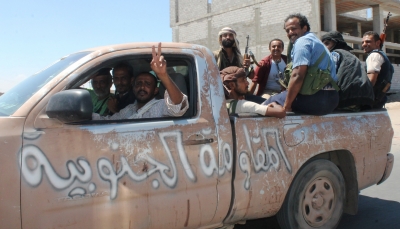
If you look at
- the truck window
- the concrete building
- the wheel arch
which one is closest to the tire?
the wheel arch

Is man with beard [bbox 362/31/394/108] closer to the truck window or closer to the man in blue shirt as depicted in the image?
the man in blue shirt

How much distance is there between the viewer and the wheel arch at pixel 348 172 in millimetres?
3963

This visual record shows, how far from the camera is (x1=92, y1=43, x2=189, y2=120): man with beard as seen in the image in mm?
2740

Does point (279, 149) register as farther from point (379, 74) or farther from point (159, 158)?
point (379, 74)

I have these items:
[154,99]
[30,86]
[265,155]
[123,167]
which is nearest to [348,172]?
[265,155]

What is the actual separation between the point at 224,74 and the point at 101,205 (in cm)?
166

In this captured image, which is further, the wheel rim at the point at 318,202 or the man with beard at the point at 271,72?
the man with beard at the point at 271,72

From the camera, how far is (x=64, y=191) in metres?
2.35

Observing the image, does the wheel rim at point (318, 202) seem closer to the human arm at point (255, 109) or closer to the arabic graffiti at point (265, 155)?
the arabic graffiti at point (265, 155)

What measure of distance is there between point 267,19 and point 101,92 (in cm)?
2609

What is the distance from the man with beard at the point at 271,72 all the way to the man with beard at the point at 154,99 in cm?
304

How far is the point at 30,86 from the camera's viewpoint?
2.71m

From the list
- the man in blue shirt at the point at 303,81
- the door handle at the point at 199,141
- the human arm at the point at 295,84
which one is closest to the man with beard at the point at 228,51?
the man in blue shirt at the point at 303,81

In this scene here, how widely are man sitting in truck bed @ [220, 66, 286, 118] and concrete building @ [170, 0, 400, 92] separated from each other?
22.5 meters
